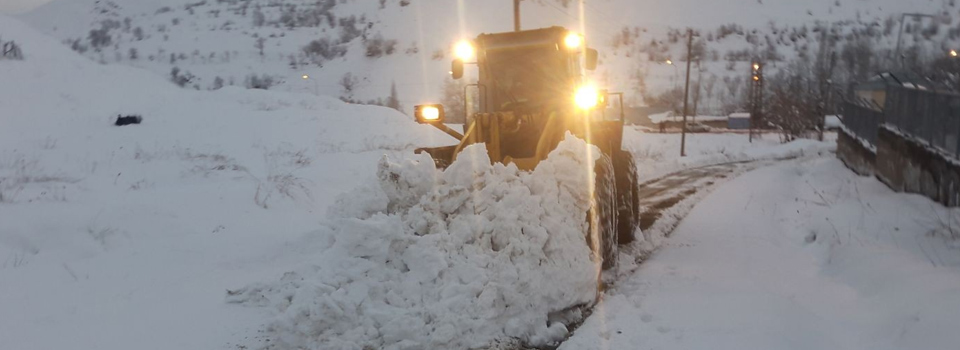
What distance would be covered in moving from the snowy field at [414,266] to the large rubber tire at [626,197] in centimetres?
60

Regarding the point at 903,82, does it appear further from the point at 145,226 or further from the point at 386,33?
the point at 386,33

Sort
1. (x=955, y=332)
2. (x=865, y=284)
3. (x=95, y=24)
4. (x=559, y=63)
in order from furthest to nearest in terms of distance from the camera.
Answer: (x=95, y=24), (x=559, y=63), (x=865, y=284), (x=955, y=332)

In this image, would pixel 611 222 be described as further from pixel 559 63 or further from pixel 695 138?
pixel 695 138

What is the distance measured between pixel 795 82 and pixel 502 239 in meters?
56.6

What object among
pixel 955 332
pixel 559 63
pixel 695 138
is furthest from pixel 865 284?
pixel 695 138

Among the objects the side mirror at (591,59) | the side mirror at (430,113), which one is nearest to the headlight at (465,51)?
the side mirror at (430,113)

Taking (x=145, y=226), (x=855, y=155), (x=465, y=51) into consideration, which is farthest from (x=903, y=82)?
(x=145, y=226)

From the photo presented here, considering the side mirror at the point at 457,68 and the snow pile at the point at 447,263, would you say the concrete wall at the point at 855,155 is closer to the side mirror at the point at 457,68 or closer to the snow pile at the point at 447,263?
the side mirror at the point at 457,68

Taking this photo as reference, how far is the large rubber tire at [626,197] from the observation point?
27.6ft

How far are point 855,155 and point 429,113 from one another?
48.6ft

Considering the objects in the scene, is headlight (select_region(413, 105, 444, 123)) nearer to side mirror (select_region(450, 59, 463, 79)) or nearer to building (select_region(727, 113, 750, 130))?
side mirror (select_region(450, 59, 463, 79))

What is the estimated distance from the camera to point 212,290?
625cm

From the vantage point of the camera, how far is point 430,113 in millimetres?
7648

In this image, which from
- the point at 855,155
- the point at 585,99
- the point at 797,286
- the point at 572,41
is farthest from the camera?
the point at 855,155
